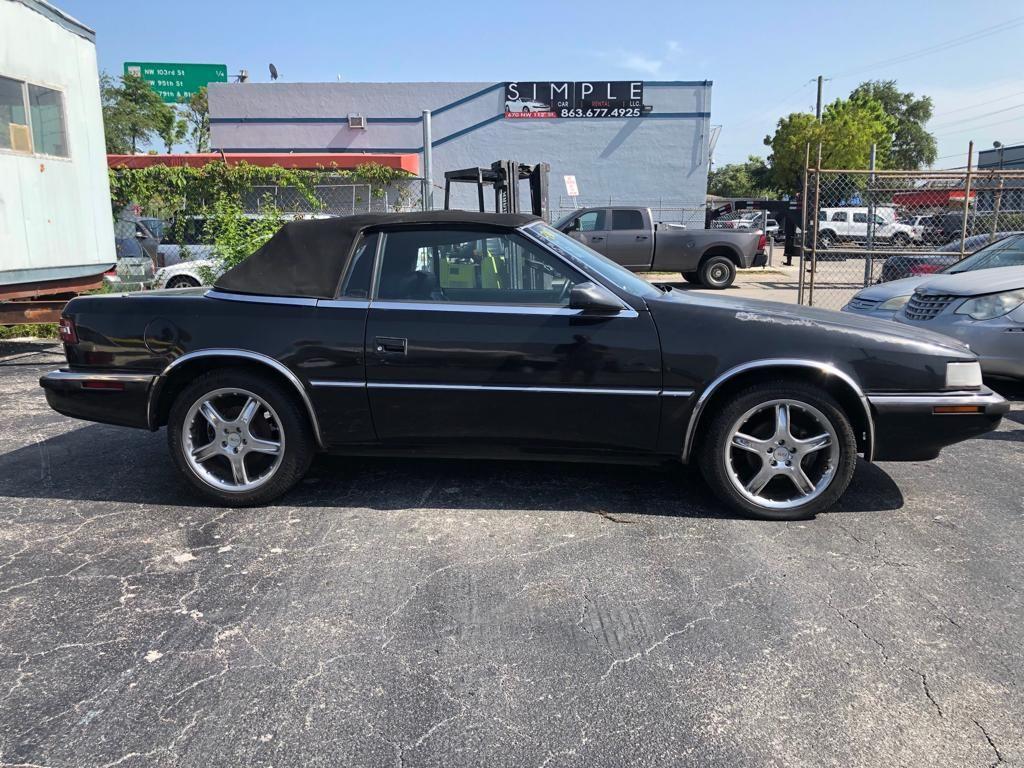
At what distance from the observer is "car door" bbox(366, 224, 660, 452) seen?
403 centimetres

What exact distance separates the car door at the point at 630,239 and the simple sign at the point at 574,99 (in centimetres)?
1586

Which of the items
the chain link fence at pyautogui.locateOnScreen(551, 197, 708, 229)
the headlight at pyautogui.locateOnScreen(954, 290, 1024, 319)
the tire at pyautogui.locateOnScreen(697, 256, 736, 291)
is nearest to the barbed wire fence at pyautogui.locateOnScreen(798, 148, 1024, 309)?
the tire at pyautogui.locateOnScreen(697, 256, 736, 291)

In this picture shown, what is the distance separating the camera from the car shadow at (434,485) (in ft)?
14.3

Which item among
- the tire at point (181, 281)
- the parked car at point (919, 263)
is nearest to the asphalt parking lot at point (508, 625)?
the tire at point (181, 281)

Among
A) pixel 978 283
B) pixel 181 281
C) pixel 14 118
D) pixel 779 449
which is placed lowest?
pixel 779 449

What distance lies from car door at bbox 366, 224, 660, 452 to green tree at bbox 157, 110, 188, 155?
34.6 metres

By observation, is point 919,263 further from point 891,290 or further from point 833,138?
point 833,138

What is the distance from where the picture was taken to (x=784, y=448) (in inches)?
160

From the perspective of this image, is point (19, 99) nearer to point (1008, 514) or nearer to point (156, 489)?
point (156, 489)

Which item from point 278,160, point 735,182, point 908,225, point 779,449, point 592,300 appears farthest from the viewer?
point 735,182

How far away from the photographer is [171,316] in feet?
14.1

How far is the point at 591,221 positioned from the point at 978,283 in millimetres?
11549

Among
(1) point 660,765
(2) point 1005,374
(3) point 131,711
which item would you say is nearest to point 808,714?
(1) point 660,765

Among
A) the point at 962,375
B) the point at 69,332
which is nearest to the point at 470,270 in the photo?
the point at 69,332
